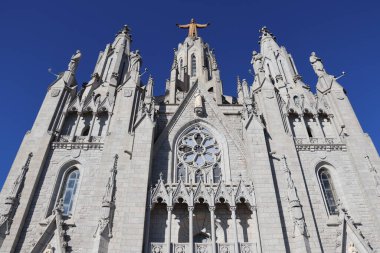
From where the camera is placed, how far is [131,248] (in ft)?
48.0

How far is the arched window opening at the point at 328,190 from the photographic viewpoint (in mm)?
18547

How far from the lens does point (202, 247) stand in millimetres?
15547

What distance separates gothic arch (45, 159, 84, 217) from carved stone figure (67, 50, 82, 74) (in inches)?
326

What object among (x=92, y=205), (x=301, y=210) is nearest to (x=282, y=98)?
(x=301, y=210)

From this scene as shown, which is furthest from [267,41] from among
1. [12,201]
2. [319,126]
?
[12,201]

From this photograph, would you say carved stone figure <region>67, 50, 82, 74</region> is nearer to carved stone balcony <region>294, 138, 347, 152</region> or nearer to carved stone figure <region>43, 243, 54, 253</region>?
carved stone figure <region>43, 243, 54, 253</region>

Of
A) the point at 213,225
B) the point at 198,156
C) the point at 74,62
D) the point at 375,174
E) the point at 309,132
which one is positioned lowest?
the point at 213,225

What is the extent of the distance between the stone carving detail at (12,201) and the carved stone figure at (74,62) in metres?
9.41

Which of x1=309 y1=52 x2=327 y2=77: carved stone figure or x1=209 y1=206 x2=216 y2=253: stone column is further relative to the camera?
x1=309 y1=52 x2=327 y2=77: carved stone figure

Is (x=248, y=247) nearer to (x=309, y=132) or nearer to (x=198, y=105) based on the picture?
(x=198, y=105)

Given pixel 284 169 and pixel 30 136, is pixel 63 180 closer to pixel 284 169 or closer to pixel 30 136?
pixel 30 136

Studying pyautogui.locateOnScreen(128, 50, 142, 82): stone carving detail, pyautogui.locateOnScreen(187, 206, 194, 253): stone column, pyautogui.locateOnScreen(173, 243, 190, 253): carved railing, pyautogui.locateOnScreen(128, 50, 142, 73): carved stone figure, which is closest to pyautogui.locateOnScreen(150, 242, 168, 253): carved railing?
pyautogui.locateOnScreen(173, 243, 190, 253): carved railing

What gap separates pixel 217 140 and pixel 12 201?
1185 centimetres

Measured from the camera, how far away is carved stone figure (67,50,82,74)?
81.7ft
